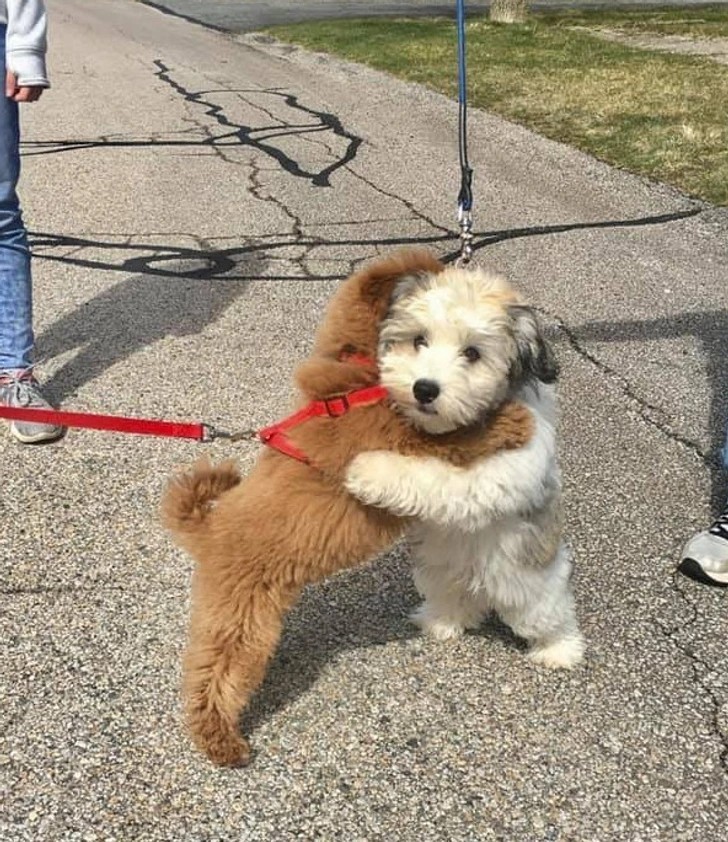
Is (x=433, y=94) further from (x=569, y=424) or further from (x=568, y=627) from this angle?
(x=568, y=627)

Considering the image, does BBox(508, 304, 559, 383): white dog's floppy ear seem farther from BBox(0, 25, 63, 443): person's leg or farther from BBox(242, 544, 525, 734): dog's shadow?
BBox(0, 25, 63, 443): person's leg

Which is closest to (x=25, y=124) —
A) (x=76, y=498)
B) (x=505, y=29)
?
(x=76, y=498)

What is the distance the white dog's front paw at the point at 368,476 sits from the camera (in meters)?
2.31

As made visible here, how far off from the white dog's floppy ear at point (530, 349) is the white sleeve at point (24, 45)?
2.61 meters

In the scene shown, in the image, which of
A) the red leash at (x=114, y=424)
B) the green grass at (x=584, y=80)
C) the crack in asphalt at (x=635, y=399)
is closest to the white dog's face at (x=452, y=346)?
the red leash at (x=114, y=424)

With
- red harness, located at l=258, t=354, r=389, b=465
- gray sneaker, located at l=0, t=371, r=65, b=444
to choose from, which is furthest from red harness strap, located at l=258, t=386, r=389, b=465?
gray sneaker, located at l=0, t=371, r=65, b=444

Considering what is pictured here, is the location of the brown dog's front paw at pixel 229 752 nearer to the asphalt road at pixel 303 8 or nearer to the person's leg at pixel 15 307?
the person's leg at pixel 15 307

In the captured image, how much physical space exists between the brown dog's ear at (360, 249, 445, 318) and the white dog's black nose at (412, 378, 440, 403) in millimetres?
218

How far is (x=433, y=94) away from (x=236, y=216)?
653 centimetres

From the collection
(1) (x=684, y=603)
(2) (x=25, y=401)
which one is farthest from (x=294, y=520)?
(2) (x=25, y=401)

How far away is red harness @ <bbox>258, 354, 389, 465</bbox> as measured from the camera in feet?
7.78

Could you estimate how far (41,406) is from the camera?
4.33 m

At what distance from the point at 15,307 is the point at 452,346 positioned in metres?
2.66

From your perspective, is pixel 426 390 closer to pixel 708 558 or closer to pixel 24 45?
pixel 708 558
